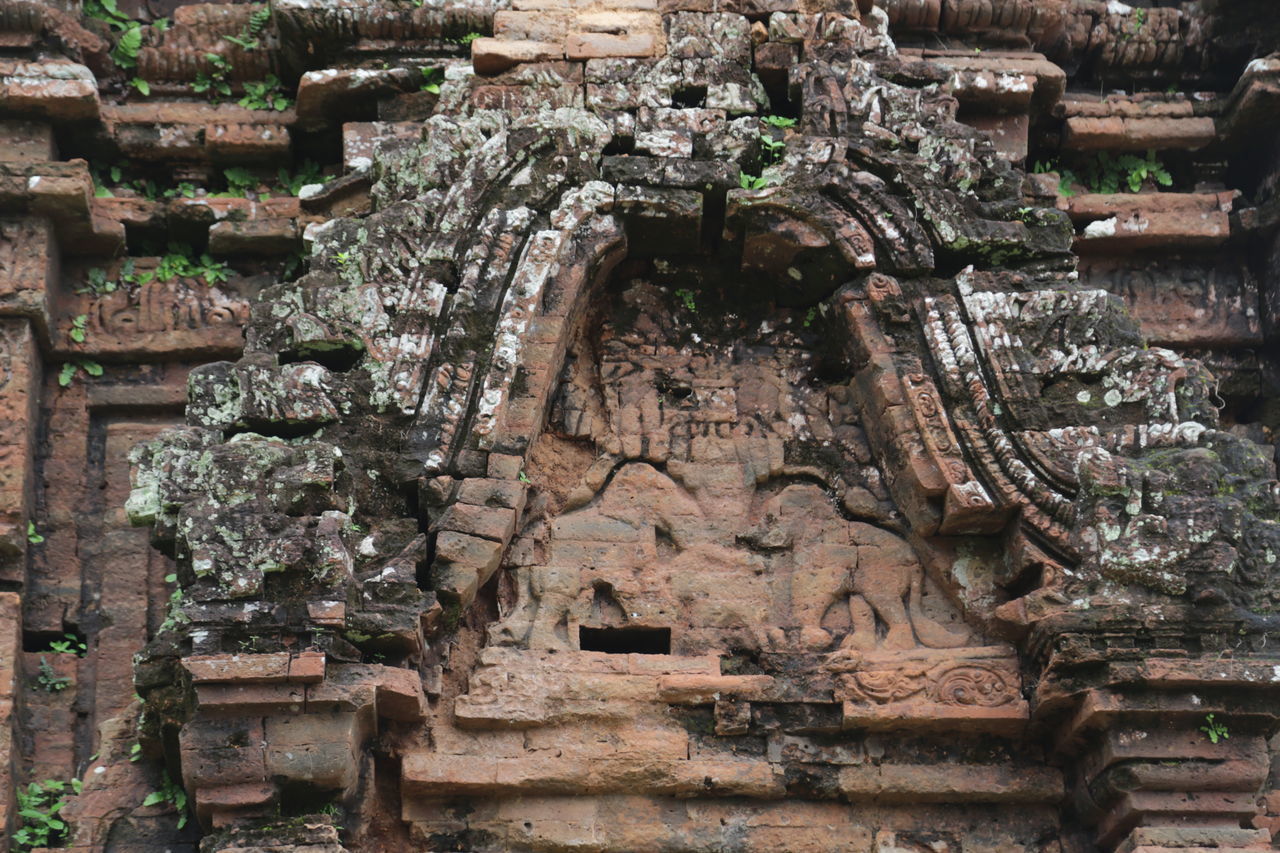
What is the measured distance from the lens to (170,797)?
29.0 ft

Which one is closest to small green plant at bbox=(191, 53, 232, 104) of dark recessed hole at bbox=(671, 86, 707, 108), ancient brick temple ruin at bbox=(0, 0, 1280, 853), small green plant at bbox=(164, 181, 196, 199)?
ancient brick temple ruin at bbox=(0, 0, 1280, 853)

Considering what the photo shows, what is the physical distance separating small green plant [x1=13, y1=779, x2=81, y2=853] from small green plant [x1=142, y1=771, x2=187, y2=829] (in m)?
0.40

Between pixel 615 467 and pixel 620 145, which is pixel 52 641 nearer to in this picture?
pixel 615 467

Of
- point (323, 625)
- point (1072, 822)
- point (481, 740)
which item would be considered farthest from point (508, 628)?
point (1072, 822)

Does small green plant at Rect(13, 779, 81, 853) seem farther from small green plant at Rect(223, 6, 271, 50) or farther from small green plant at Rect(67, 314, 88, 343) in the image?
small green plant at Rect(223, 6, 271, 50)

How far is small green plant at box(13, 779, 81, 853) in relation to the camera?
28.9 ft

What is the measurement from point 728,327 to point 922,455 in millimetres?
1414

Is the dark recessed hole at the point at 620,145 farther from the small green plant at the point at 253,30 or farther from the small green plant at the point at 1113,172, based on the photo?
the small green plant at the point at 1113,172

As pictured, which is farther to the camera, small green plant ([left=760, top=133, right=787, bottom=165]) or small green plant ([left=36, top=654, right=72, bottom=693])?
small green plant ([left=760, top=133, right=787, bottom=165])

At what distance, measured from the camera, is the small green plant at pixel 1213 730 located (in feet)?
27.9

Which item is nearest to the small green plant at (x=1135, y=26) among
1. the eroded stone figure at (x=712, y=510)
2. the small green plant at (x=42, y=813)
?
the eroded stone figure at (x=712, y=510)

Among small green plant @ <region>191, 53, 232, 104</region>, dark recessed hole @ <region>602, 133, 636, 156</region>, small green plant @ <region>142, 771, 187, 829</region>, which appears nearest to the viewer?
small green plant @ <region>142, 771, 187, 829</region>

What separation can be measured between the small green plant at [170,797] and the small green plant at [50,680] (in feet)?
2.60

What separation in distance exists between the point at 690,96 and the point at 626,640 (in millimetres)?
2803
